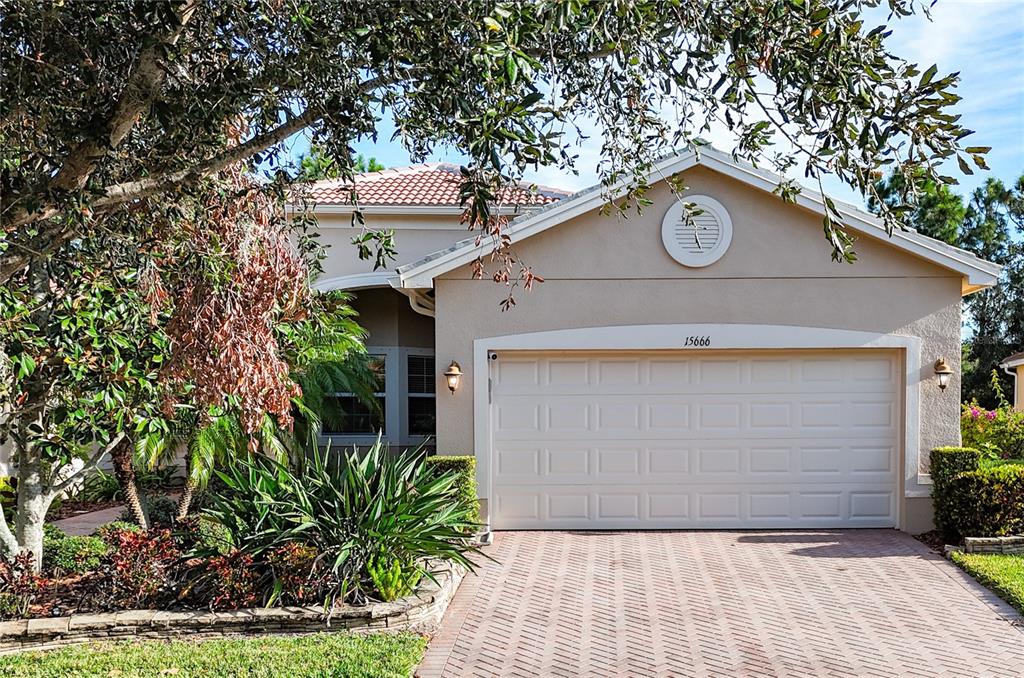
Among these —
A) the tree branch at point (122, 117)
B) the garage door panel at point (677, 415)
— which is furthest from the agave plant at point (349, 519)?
the tree branch at point (122, 117)

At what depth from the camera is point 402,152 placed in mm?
5863

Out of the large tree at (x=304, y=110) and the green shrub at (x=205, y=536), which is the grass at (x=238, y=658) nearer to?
the green shrub at (x=205, y=536)

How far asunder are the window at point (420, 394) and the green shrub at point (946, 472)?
825cm

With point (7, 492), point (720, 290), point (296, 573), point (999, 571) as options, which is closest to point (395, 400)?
point (7, 492)

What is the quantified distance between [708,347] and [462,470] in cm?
359

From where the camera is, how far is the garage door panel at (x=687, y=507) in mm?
11109

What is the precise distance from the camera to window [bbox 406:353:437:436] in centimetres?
1529

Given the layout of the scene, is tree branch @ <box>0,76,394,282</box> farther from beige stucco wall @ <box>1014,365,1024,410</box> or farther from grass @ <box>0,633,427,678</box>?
beige stucco wall @ <box>1014,365,1024,410</box>

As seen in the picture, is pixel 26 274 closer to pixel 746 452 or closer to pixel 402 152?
pixel 402 152

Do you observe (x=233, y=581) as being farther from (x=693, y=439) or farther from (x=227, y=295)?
(x=693, y=439)

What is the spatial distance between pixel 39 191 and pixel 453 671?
434 cm

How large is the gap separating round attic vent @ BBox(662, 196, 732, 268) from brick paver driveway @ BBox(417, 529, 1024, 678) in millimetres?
3631

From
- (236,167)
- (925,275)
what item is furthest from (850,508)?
(236,167)

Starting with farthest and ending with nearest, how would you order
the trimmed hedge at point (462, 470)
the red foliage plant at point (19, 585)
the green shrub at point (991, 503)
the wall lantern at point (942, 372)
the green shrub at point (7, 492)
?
the green shrub at point (7, 492) < the wall lantern at point (942, 372) < the trimmed hedge at point (462, 470) < the green shrub at point (991, 503) < the red foliage plant at point (19, 585)
